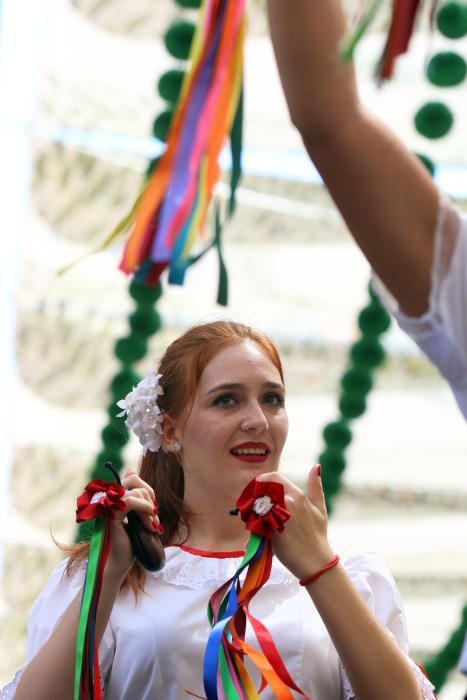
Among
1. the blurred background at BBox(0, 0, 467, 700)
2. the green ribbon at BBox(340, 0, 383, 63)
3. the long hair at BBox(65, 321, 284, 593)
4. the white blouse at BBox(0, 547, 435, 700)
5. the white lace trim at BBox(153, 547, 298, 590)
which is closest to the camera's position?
the green ribbon at BBox(340, 0, 383, 63)

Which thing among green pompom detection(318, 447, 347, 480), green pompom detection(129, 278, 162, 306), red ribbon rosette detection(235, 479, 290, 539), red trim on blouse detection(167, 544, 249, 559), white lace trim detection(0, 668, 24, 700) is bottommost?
green pompom detection(318, 447, 347, 480)

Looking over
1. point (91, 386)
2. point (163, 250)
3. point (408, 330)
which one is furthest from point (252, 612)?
point (91, 386)

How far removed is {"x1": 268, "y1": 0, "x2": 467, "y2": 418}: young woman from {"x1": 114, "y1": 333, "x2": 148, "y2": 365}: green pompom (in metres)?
1.91

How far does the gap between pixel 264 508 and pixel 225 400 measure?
1.30 ft

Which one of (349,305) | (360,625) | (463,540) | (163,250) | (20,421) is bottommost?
(463,540)

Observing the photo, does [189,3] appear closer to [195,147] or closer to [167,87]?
[167,87]

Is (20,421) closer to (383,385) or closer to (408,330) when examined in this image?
(383,385)

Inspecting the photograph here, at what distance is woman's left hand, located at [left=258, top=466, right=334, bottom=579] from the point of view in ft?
4.93

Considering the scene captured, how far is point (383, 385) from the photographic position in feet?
12.2

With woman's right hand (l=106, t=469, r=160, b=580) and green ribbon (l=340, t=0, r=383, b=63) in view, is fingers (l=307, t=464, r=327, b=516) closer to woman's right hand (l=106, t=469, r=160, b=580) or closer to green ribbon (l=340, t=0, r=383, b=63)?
woman's right hand (l=106, t=469, r=160, b=580)

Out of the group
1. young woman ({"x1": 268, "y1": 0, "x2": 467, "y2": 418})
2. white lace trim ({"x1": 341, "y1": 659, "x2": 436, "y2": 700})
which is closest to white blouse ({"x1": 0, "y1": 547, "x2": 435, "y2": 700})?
white lace trim ({"x1": 341, "y1": 659, "x2": 436, "y2": 700})

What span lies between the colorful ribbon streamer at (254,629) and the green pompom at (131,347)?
113 centimetres

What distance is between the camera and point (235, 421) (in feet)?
6.00

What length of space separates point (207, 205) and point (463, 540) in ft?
9.17
